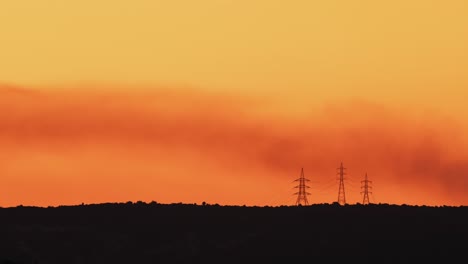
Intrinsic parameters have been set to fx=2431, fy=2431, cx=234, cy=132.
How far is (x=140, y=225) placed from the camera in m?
199

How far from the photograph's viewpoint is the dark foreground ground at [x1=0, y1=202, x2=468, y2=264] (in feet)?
621

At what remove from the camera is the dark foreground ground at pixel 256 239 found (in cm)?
18925

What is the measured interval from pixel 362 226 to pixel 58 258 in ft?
81.2

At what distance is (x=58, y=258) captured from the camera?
190 metres

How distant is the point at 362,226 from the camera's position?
641 feet

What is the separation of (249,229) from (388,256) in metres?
14.8

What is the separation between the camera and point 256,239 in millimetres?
194375

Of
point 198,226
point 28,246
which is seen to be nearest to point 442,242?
point 198,226

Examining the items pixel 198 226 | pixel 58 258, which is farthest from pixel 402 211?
pixel 58 258

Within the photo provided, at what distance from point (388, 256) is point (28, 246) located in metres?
28.4

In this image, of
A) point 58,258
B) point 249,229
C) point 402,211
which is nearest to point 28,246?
point 58,258

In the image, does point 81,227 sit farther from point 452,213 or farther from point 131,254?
point 452,213

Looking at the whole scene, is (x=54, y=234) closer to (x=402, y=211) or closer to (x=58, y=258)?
(x=58, y=258)

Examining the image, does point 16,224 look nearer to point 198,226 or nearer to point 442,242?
point 198,226
